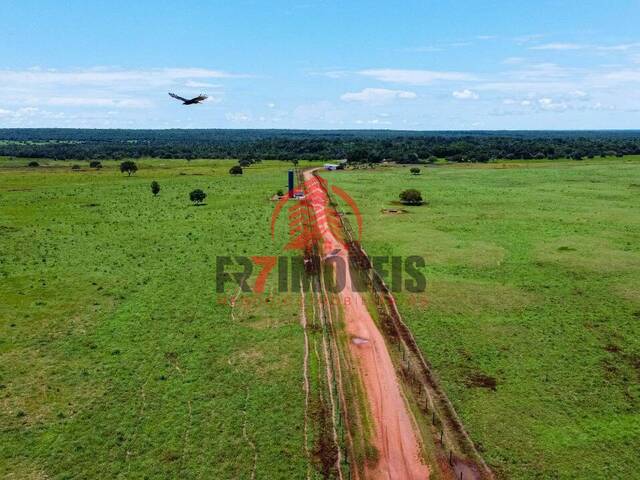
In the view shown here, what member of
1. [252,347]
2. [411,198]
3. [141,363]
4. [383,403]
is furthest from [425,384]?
[411,198]

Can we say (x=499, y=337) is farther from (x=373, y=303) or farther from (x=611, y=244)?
(x=611, y=244)

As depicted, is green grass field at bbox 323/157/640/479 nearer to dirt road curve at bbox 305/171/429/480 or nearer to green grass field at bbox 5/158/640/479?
Answer: green grass field at bbox 5/158/640/479

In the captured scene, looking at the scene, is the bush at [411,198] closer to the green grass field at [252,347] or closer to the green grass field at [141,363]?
the green grass field at [252,347]

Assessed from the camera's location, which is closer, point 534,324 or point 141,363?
point 141,363

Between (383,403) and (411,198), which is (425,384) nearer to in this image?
(383,403)

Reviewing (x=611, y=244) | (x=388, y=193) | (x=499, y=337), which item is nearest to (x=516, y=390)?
(x=499, y=337)

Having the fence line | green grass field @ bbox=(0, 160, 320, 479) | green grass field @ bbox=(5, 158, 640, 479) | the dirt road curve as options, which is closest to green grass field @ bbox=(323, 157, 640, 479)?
green grass field @ bbox=(5, 158, 640, 479)
